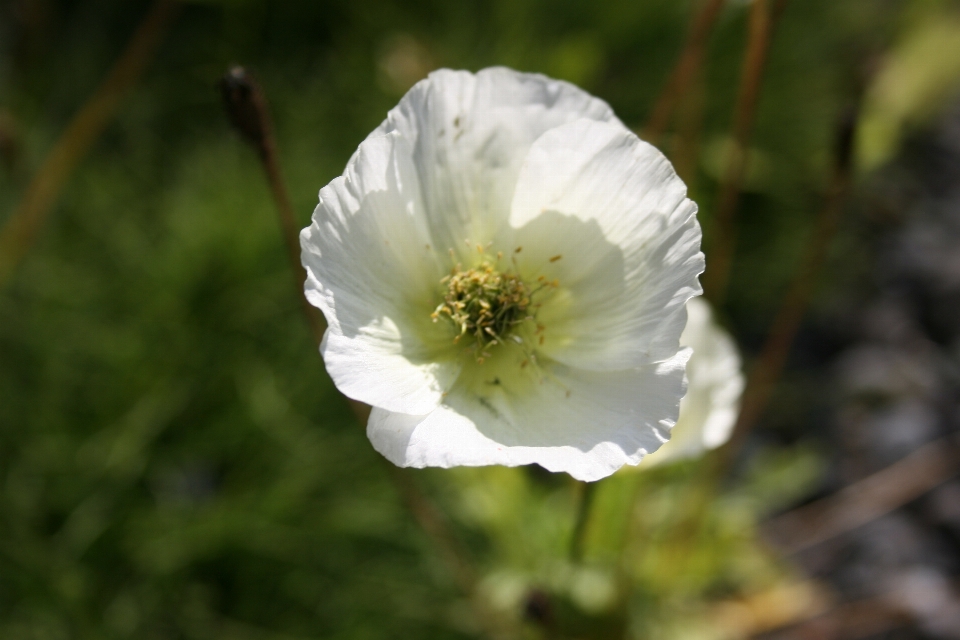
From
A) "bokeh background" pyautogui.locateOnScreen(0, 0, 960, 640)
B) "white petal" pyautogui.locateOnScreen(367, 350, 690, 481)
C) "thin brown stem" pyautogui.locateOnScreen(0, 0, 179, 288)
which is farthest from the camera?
"bokeh background" pyautogui.locateOnScreen(0, 0, 960, 640)

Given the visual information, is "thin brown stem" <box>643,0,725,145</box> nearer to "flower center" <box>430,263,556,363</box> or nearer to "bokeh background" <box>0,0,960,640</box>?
"bokeh background" <box>0,0,960,640</box>

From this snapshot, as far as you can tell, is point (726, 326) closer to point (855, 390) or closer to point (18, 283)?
point (855, 390)

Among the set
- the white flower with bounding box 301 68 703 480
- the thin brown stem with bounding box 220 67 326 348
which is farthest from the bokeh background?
the thin brown stem with bounding box 220 67 326 348

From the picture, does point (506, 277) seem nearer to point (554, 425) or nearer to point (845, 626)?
point (554, 425)

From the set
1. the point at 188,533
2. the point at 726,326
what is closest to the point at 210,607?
the point at 188,533

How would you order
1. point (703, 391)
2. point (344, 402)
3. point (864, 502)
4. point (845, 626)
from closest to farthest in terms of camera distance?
point (703, 391)
point (344, 402)
point (845, 626)
point (864, 502)

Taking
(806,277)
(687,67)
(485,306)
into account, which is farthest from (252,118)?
(806,277)

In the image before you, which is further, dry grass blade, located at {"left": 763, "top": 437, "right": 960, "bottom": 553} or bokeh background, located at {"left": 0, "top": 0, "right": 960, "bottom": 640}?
dry grass blade, located at {"left": 763, "top": 437, "right": 960, "bottom": 553}
